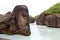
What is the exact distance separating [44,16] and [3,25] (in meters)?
14.0

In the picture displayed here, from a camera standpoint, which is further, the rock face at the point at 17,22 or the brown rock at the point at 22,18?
the rock face at the point at 17,22

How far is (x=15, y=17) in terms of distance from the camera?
1316 centimetres

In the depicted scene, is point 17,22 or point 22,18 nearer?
point 22,18

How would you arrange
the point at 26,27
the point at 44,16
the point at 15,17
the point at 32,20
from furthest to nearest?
the point at 32,20
the point at 44,16
the point at 15,17
the point at 26,27

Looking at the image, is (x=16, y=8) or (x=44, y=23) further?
(x=44, y=23)

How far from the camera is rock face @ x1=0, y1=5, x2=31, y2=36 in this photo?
41.1 feet

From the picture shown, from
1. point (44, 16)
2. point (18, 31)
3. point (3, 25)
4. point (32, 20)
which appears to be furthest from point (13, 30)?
point (32, 20)

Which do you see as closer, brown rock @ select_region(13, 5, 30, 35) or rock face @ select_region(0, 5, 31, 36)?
brown rock @ select_region(13, 5, 30, 35)

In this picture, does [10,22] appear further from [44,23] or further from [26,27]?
[44,23]

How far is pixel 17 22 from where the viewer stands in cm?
1300

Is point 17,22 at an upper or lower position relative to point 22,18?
lower

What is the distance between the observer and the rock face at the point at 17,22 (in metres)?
12.5

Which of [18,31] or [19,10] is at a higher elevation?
[19,10]

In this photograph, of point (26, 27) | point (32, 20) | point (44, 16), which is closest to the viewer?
point (26, 27)
